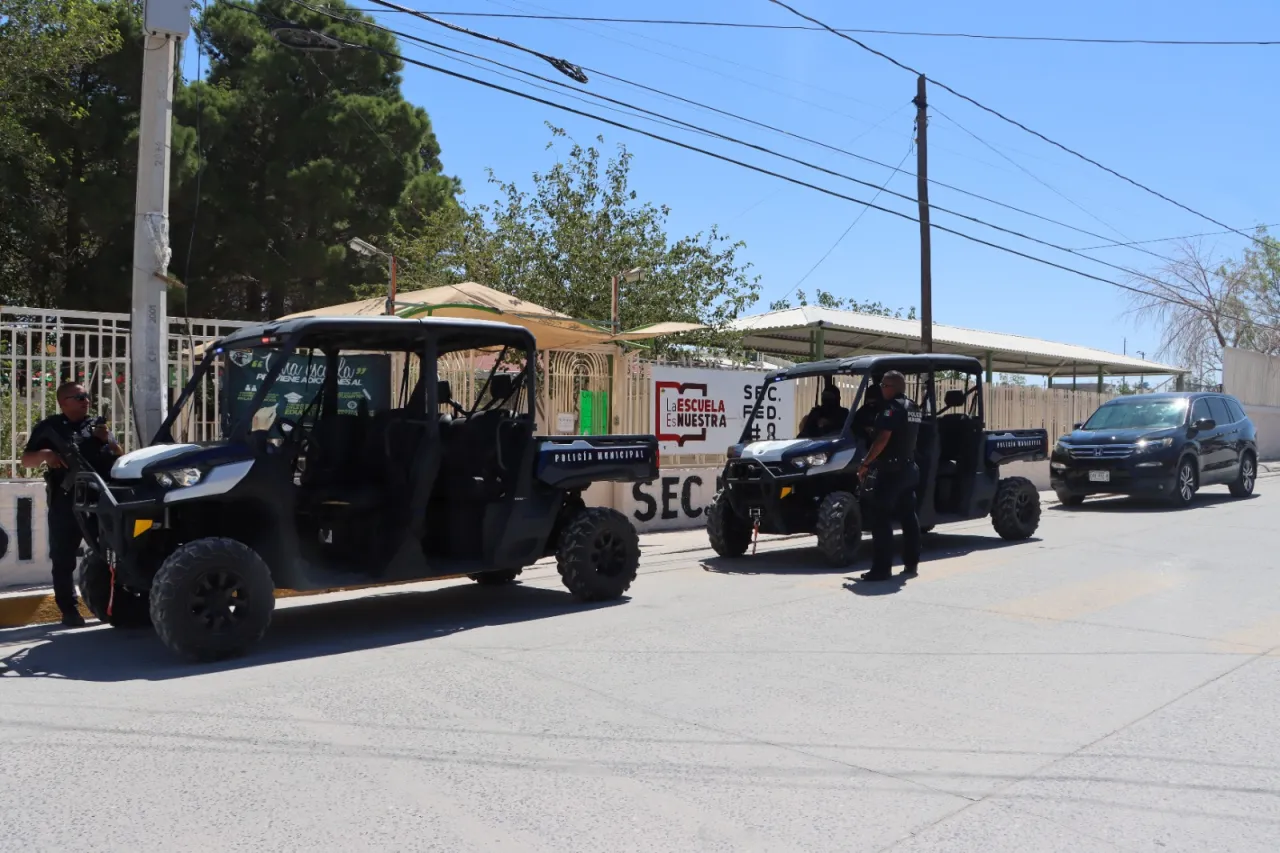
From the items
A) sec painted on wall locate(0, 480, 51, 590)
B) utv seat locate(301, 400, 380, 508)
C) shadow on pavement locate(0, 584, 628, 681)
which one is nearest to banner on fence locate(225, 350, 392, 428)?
utv seat locate(301, 400, 380, 508)

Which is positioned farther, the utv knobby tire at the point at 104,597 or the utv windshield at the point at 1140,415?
Answer: the utv windshield at the point at 1140,415

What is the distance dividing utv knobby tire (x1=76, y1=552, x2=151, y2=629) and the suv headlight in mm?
1245

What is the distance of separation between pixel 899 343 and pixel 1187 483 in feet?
42.8

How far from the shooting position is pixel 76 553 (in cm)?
820

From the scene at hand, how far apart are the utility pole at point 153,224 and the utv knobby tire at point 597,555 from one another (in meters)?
3.52

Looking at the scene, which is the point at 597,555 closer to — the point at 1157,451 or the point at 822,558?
the point at 822,558

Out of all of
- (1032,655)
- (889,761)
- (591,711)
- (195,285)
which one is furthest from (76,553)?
(195,285)

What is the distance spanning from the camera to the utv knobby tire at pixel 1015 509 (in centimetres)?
1273

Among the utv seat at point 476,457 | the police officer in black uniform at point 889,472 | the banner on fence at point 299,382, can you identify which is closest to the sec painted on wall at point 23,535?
the banner on fence at point 299,382

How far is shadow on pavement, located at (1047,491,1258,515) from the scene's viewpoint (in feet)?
55.9

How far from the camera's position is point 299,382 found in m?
8.05

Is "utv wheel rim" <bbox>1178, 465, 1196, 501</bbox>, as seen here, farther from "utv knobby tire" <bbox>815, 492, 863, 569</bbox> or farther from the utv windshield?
"utv knobby tire" <bbox>815, 492, 863, 569</bbox>

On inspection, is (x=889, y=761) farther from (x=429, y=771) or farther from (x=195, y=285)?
(x=195, y=285)

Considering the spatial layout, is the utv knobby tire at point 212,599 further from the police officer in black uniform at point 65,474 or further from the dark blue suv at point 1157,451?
the dark blue suv at point 1157,451
